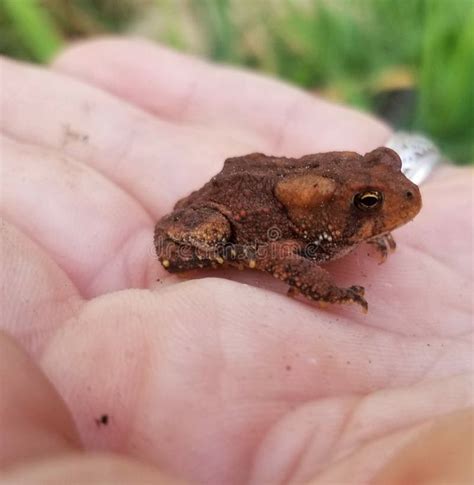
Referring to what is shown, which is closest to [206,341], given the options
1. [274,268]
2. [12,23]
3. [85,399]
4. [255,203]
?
[85,399]

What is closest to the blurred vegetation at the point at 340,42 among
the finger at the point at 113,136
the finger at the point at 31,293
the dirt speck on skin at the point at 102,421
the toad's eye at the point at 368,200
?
the finger at the point at 113,136

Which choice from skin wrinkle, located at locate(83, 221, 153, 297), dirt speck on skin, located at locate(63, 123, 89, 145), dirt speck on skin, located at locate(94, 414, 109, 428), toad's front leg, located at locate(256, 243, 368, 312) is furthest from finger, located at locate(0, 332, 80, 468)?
dirt speck on skin, located at locate(63, 123, 89, 145)

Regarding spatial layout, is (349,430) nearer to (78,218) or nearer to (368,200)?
(368,200)

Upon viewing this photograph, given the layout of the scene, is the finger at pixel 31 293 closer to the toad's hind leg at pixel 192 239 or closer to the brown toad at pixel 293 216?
the toad's hind leg at pixel 192 239

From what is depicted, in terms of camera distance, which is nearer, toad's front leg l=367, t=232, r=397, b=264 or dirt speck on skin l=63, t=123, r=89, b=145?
toad's front leg l=367, t=232, r=397, b=264

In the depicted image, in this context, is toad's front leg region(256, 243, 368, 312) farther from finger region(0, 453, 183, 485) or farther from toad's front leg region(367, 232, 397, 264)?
finger region(0, 453, 183, 485)

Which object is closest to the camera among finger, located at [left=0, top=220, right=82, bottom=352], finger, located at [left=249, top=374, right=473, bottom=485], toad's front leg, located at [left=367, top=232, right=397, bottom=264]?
finger, located at [left=249, top=374, right=473, bottom=485]
